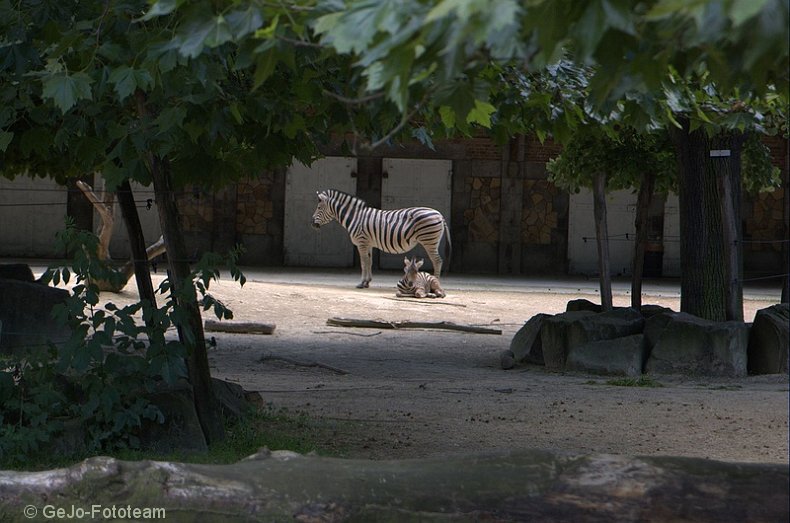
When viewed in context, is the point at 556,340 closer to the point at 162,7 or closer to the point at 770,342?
the point at 770,342

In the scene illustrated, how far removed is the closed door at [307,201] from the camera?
23.1 metres

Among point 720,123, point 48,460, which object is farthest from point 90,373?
point 720,123

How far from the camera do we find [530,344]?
10.3 m

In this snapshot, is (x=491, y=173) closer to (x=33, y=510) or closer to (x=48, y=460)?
(x=48, y=460)

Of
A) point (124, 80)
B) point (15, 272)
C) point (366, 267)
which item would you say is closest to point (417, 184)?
point (366, 267)

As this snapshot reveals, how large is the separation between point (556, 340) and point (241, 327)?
165 inches

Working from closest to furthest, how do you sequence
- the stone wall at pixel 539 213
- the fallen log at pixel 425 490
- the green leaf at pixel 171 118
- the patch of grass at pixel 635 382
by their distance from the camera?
the fallen log at pixel 425 490
the green leaf at pixel 171 118
the patch of grass at pixel 635 382
the stone wall at pixel 539 213

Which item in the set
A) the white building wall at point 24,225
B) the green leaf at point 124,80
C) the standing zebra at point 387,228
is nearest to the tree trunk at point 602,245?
the standing zebra at point 387,228

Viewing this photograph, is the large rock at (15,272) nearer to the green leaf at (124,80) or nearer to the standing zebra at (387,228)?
the standing zebra at (387,228)

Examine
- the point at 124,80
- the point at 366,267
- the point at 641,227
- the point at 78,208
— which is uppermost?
the point at 78,208

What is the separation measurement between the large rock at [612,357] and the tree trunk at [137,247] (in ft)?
15.3

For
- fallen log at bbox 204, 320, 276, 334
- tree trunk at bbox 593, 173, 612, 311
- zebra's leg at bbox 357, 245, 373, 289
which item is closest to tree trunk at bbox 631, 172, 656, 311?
tree trunk at bbox 593, 173, 612, 311

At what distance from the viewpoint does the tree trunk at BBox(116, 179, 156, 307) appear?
5887mm

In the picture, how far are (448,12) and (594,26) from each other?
35 centimetres
